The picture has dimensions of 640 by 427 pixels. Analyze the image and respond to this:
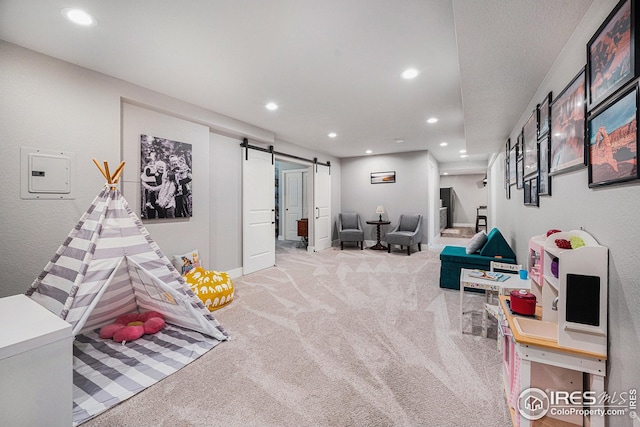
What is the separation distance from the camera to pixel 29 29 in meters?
2.04

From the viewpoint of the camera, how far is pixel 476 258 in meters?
3.60

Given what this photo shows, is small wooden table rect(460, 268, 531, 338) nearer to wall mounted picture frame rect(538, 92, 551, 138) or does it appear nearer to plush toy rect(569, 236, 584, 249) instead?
plush toy rect(569, 236, 584, 249)

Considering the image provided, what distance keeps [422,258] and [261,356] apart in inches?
180

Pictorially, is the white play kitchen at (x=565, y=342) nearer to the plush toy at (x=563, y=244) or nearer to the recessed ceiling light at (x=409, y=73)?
the plush toy at (x=563, y=244)

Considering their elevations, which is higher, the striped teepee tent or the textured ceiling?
the textured ceiling

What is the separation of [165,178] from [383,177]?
5.46m

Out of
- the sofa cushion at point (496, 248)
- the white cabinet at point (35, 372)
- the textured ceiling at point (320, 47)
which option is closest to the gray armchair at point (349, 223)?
the sofa cushion at point (496, 248)

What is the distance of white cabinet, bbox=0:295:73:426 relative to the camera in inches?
49.4

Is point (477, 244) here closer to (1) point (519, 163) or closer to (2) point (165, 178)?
(1) point (519, 163)

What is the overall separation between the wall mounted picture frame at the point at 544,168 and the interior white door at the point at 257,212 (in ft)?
12.8

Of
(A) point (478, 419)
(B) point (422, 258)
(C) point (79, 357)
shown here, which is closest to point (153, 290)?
(C) point (79, 357)

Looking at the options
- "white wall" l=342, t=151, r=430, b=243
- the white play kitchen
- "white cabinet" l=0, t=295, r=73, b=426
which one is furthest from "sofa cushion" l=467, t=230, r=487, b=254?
"white cabinet" l=0, t=295, r=73, b=426

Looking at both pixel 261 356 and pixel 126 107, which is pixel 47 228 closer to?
pixel 126 107

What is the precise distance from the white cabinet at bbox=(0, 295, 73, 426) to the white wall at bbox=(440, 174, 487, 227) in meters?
13.5
